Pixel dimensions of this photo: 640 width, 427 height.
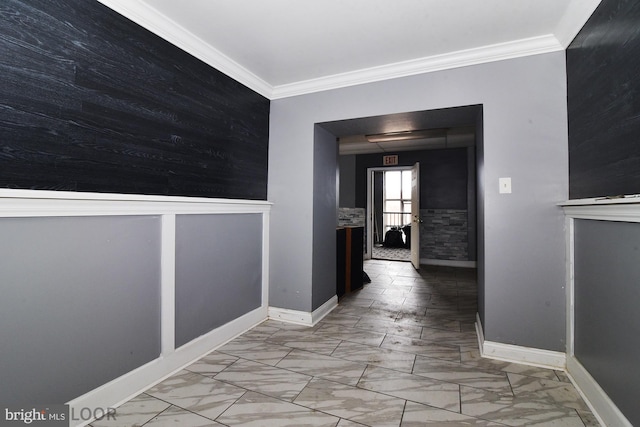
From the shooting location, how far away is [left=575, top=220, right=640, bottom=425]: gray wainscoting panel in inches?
53.6

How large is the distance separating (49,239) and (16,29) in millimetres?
961

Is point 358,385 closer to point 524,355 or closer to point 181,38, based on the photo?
point 524,355

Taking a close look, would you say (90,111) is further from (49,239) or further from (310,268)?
(310,268)

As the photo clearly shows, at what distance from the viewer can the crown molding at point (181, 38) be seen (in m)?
1.81

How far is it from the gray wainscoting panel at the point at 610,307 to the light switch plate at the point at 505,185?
18.9 inches

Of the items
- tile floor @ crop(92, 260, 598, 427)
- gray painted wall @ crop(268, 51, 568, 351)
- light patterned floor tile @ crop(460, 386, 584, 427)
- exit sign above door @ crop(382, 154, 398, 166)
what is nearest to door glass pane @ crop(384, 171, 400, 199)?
exit sign above door @ crop(382, 154, 398, 166)

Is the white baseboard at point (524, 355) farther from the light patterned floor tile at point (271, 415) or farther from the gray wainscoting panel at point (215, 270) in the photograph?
the gray wainscoting panel at point (215, 270)

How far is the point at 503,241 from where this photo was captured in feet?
Answer: 7.57

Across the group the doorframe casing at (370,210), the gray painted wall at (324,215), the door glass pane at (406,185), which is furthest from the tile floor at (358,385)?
the door glass pane at (406,185)

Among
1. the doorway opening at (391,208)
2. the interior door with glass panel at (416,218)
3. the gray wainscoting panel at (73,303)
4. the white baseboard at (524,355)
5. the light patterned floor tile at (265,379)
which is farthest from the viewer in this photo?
the doorway opening at (391,208)

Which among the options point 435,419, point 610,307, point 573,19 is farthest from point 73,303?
point 573,19

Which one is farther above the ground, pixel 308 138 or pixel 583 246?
pixel 308 138

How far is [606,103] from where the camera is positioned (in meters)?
1.66

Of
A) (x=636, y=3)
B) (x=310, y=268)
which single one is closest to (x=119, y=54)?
(x=310, y=268)
